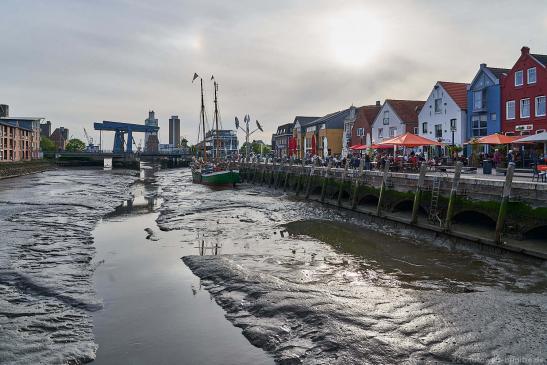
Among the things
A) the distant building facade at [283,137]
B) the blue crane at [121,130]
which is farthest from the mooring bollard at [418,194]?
the blue crane at [121,130]

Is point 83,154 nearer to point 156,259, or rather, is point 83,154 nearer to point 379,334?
point 156,259

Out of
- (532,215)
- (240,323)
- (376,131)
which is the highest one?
(376,131)

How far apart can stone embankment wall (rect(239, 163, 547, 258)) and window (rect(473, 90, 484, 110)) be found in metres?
18.7

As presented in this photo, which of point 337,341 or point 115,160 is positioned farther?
point 115,160

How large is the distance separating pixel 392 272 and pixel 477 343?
503 centimetres

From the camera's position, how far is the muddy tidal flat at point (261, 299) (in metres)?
7.51

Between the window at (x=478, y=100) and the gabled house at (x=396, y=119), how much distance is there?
1047 cm

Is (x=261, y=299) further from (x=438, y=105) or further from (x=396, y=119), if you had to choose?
(x=396, y=119)

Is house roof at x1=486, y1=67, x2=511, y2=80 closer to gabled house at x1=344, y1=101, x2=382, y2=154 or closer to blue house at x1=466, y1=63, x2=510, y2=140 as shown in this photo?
blue house at x1=466, y1=63, x2=510, y2=140

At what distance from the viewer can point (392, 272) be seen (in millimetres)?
12672

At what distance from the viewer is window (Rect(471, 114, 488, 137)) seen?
41.8m

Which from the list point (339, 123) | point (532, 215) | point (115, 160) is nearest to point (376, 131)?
point (339, 123)

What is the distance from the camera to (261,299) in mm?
9859

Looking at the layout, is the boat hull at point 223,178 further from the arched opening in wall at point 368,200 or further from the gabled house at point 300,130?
the gabled house at point 300,130
